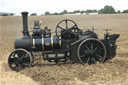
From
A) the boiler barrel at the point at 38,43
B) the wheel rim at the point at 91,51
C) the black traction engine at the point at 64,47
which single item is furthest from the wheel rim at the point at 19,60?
the wheel rim at the point at 91,51

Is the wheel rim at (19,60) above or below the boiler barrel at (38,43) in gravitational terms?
below

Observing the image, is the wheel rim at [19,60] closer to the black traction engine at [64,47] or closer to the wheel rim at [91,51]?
the black traction engine at [64,47]

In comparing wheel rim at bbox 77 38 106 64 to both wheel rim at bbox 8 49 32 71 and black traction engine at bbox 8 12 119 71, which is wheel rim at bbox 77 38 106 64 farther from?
wheel rim at bbox 8 49 32 71

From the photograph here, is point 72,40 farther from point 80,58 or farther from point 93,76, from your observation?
point 93,76

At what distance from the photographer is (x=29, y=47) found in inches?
378

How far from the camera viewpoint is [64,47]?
9555mm

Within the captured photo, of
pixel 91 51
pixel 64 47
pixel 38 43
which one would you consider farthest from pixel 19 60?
pixel 91 51

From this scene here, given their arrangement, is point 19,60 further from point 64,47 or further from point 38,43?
point 64,47

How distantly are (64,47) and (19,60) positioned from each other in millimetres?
1999

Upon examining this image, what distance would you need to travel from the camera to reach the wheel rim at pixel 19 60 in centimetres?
938

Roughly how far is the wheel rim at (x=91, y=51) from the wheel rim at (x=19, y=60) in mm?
2224

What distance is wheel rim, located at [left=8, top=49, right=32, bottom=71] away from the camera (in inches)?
369

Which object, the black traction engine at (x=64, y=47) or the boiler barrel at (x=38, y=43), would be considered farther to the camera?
the boiler barrel at (x=38, y=43)

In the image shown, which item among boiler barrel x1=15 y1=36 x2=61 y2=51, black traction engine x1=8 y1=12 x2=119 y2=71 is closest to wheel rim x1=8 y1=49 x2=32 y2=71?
black traction engine x1=8 y1=12 x2=119 y2=71
